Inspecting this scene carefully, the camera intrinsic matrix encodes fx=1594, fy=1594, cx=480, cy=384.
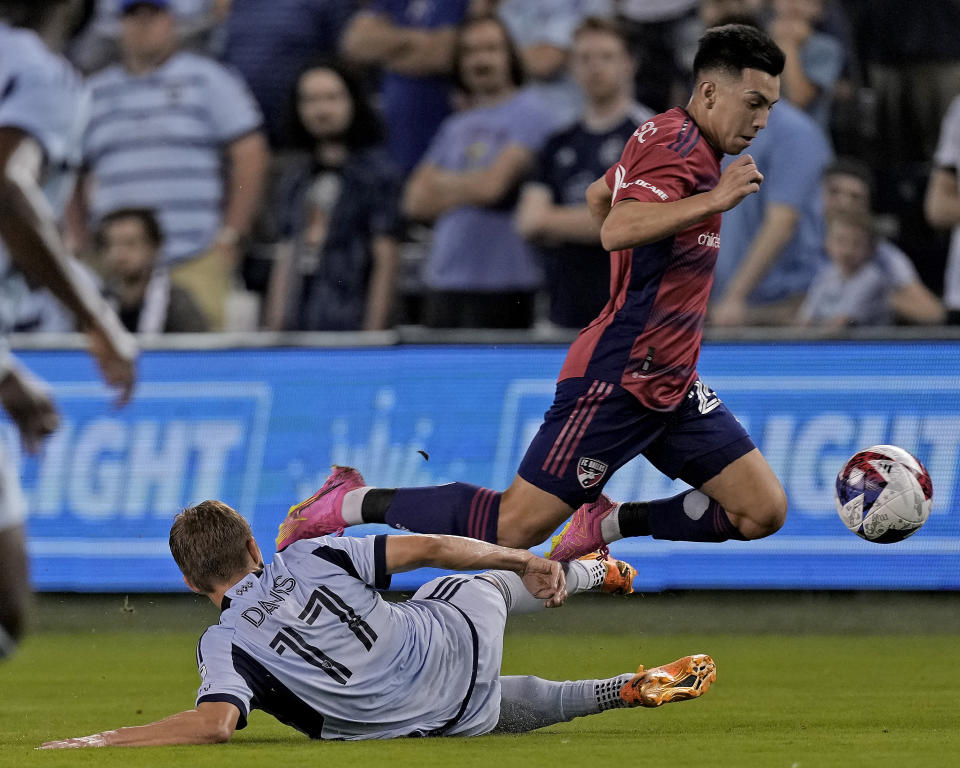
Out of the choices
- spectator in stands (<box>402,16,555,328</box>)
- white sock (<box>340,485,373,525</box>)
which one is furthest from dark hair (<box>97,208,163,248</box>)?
white sock (<box>340,485,373,525</box>)

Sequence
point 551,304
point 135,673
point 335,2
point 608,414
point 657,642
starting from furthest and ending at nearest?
point 335,2, point 551,304, point 657,642, point 135,673, point 608,414

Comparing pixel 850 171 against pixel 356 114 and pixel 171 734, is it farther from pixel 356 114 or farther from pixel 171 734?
pixel 171 734

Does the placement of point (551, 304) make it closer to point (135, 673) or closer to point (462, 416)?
Answer: point (462, 416)

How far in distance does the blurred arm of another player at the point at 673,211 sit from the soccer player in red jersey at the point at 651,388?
0.01 m

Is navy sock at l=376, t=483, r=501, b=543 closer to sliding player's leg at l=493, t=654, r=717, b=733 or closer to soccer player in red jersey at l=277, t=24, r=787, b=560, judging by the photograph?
soccer player in red jersey at l=277, t=24, r=787, b=560

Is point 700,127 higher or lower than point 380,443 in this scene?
higher

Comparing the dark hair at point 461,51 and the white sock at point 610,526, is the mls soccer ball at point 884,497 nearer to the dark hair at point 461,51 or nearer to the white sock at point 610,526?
the white sock at point 610,526

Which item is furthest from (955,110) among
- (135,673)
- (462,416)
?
(135,673)

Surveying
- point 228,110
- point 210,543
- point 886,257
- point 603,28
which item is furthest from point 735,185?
point 228,110

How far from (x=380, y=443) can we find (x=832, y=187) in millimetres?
3306

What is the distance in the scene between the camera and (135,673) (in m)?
7.91

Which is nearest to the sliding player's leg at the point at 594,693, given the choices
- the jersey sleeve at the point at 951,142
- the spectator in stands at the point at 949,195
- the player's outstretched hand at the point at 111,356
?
the player's outstretched hand at the point at 111,356

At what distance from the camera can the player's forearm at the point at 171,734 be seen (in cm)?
518

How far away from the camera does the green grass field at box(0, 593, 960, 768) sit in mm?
5160
